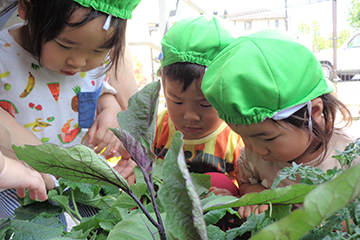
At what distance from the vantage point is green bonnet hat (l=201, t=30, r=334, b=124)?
70cm

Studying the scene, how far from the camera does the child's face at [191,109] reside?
3.21 feet

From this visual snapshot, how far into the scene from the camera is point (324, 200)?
6.3 inches

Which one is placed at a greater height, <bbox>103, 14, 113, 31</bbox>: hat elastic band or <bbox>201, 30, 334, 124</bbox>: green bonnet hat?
<bbox>103, 14, 113, 31</bbox>: hat elastic band

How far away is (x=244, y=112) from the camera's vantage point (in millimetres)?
717

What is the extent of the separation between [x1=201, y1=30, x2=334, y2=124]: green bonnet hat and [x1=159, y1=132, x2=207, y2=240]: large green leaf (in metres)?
0.51

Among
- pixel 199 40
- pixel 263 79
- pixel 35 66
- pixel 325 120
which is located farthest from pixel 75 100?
pixel 325 120

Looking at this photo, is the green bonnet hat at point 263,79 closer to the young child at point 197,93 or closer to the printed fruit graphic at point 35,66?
the young child at point 197,93

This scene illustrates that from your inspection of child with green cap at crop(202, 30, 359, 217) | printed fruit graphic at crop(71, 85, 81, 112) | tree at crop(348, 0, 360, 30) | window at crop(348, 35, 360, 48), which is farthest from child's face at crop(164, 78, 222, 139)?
window at crop(348, 35, 360, 48)

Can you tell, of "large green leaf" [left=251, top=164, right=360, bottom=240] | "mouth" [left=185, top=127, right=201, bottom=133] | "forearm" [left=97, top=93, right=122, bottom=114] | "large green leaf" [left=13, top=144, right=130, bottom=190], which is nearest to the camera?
"large green leaf" [left=251, top=164, right=360, bottom=240]

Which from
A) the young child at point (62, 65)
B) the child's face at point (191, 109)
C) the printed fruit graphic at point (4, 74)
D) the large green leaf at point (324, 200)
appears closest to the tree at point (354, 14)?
the child's face at point (191, 109)

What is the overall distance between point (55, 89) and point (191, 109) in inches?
22.2

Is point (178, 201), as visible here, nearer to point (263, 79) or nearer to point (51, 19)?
point (263, 79)

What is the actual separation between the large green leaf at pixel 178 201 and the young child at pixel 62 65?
0.67 metres

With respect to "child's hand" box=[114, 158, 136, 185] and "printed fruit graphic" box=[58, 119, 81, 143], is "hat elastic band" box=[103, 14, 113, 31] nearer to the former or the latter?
"child's hand" box=[114, 158, 136, 185]
